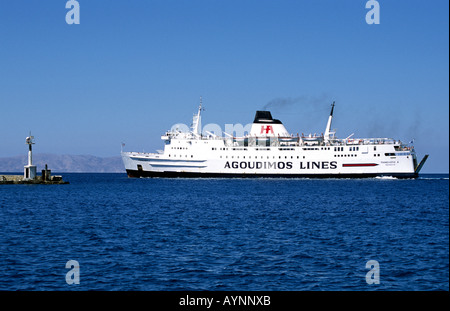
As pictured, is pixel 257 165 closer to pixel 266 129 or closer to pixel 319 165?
pixel 266 129

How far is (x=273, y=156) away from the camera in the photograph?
76.3m

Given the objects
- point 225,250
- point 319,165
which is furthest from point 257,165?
point 225,250

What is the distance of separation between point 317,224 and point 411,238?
528cm

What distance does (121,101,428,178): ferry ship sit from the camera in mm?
73438

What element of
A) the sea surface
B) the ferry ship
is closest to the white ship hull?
the ferry ship

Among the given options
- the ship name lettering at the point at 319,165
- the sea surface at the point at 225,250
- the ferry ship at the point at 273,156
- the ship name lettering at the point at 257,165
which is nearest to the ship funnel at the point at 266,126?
the ferry ship at the point at 273,156

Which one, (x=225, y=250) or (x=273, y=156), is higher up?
(x=273, y=156)

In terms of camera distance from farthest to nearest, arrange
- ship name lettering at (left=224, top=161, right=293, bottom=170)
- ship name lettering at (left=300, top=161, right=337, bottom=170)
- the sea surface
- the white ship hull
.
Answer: ship name lettering at (left=224, top=161, right=293, bottom=170) → ship name lettering at (left=300, top=161, right=337, bottom=170) → the white ship hull → the sea surface

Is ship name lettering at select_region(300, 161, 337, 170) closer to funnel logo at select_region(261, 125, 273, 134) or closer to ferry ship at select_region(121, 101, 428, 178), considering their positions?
ferry ship at select_region(121, 101, 428, 178)

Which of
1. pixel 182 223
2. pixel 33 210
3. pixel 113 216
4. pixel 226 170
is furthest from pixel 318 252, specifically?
pixel 226 170

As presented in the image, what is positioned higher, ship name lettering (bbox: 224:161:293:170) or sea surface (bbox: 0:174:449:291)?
ship name lettering (bbox: 224:161:293:170)

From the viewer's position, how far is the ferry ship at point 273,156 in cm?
7344

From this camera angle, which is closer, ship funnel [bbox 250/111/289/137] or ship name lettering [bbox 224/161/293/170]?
ship name lettering [bbox 224/161/293/170]

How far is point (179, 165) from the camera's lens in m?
77.8
